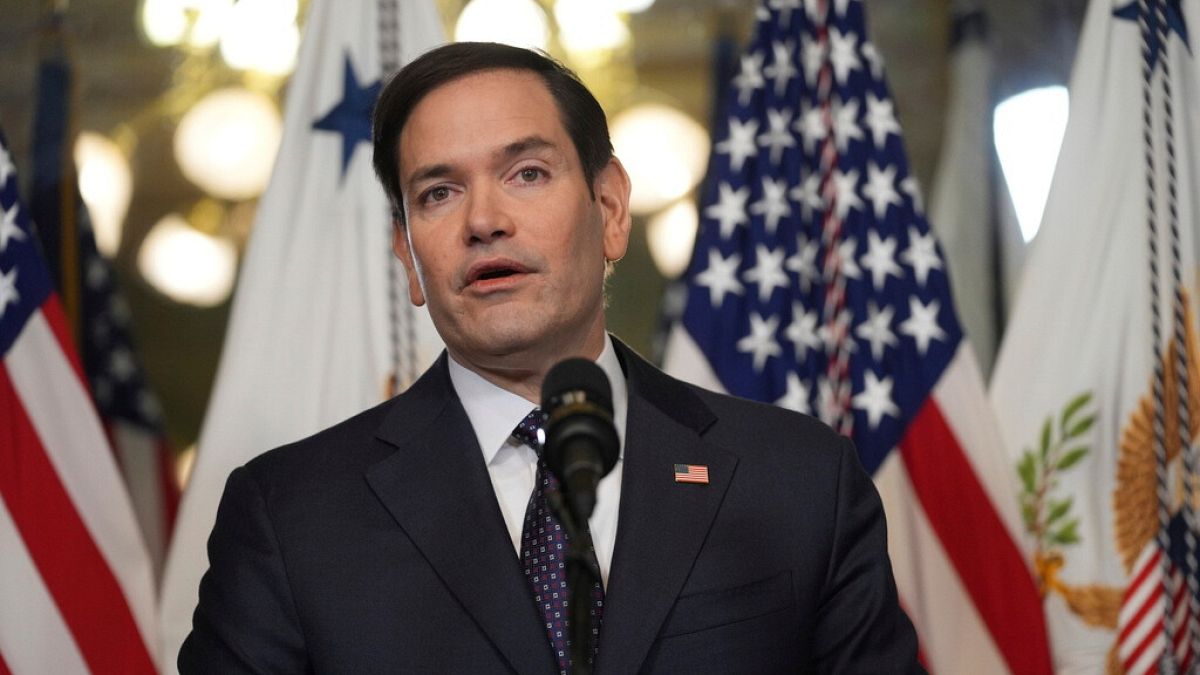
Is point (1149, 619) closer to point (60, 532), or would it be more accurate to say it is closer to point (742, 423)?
point (742, 423)

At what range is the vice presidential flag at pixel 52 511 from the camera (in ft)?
10.2

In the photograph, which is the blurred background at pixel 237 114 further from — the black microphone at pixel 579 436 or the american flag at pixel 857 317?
the black microphone at pixel 579 436

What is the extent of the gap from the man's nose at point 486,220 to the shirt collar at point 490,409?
9.8 inches

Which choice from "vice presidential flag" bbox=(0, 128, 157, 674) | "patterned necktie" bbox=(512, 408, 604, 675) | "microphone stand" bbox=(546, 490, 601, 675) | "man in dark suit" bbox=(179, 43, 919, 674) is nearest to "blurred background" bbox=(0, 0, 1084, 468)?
"vice presidential flag" bbox=(0, 128, 157, 674)

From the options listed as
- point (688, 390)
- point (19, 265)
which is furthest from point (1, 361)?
point (688, 390)

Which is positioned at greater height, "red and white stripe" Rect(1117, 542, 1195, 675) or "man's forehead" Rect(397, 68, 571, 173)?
"man's forehead" Rect(397, 68, 571, 173)

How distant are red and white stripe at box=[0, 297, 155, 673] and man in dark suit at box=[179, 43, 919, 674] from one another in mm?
1361

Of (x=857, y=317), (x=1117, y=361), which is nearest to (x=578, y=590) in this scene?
(x=857, y=317)

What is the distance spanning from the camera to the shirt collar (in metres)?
2.05

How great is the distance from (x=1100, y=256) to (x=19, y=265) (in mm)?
2687

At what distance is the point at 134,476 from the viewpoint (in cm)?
475

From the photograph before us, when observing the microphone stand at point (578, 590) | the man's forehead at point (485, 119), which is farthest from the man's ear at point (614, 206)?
the microphone stand at point (578, 590)

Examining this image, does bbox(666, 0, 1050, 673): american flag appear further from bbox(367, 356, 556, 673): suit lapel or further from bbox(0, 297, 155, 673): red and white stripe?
bbox(367, 356, 556, 673): suit lapel

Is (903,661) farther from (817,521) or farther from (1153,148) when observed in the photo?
(1153,148)
